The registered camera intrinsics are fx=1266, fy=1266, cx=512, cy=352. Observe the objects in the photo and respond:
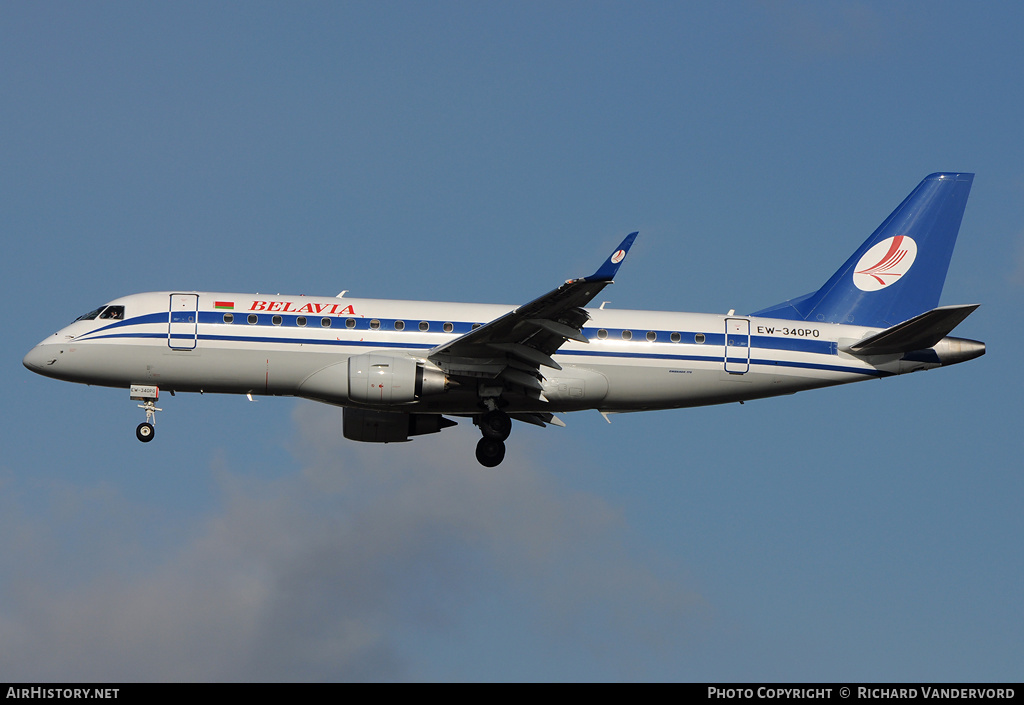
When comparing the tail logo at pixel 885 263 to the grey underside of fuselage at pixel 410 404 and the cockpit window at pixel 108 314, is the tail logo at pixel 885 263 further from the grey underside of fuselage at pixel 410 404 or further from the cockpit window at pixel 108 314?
the cockpit window at pixel 108 314

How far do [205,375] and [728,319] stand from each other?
1534 centimetres

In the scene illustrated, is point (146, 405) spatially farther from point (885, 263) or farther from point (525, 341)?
point (885, 263)

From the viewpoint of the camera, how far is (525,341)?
35.0 meters

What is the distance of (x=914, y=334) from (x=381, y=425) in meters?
16.0

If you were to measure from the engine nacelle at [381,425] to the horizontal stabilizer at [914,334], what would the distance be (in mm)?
13163

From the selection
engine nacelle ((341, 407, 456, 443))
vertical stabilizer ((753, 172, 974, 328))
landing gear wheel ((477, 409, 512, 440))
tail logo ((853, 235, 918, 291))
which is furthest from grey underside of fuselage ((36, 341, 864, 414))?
tail logo ((853, 235, 918, 291))

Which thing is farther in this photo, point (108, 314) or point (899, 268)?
point (899, 268)

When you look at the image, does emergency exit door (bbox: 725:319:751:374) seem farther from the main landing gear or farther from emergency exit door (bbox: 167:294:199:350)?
emergency exit door (bbox: 167:294:199:350)

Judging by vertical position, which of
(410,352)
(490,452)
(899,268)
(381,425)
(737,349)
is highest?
(899,268)

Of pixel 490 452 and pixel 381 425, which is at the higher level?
pixel 381 425

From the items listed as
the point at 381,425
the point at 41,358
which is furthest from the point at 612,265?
the point at 41,358

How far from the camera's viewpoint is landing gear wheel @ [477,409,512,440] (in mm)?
A: 36406

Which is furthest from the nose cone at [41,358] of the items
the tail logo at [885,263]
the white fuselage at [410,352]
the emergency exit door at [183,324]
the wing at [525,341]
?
the tail logo at [885,263]

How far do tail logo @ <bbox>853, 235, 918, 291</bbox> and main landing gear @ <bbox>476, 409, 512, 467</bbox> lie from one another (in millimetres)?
12626
